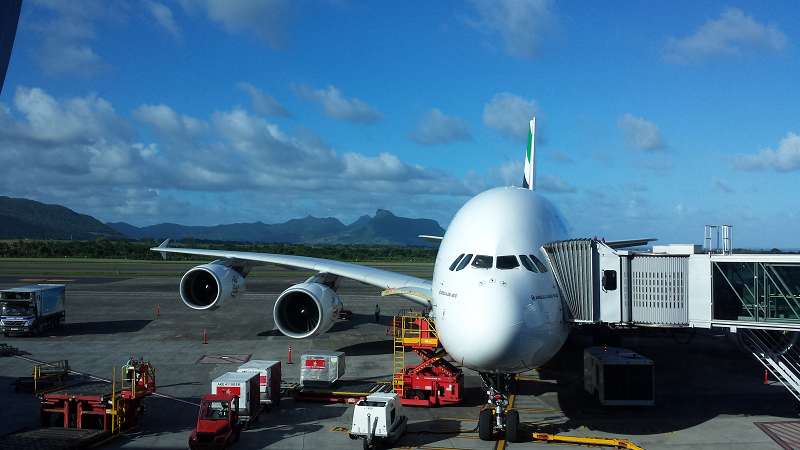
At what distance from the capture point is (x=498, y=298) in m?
11.0

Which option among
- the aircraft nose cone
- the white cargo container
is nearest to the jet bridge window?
the aircraft nose cone

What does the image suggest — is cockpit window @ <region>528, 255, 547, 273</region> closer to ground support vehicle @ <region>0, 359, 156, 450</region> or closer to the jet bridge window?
the jet bridge window

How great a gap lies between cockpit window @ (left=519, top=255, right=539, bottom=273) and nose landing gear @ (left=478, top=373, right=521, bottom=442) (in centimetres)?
226

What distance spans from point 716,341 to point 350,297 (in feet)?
77.5

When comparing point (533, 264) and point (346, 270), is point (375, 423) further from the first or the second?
point (346, 270)

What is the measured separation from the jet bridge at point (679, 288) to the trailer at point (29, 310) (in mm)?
23896

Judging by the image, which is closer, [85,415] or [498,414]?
[498,414]

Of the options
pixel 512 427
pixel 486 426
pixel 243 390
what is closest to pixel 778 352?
pixel 512 427

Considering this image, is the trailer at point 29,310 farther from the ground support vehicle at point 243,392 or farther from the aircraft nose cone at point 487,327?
the aircraft nose cone at point 487,327

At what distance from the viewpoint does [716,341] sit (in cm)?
2781

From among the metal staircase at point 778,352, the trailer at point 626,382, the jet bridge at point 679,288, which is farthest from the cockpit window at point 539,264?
the metal staircase at point 778,352

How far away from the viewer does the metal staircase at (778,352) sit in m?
14.5

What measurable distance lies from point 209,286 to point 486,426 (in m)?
14.6

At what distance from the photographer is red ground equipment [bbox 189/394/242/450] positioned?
1223cm
